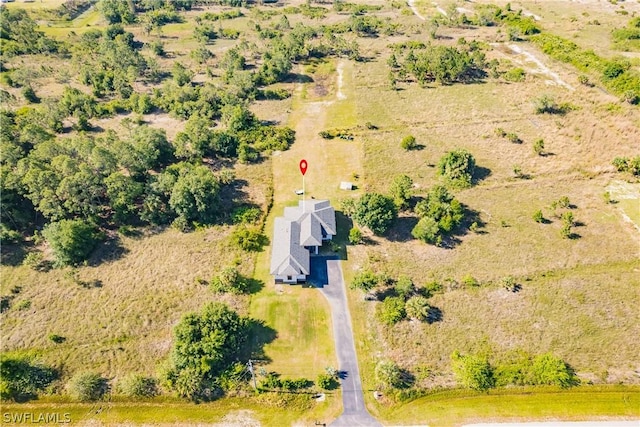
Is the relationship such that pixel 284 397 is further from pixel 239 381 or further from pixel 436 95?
pixel 436 95

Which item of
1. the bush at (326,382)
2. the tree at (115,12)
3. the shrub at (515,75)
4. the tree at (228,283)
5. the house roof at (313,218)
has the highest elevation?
the tree at (115,12)

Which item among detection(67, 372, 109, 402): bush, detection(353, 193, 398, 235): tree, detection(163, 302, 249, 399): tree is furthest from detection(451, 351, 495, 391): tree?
detection(67, 372, 109, 402): bush

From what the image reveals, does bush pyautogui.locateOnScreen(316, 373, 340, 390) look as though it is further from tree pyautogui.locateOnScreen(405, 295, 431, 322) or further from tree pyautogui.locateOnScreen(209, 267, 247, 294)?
tree pyautogui.locateOnScreen(209, 267, 247, 294)

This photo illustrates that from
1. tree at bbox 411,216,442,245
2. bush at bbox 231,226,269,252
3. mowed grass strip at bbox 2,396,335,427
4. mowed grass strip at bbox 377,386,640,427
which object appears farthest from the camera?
bush at bbox 231,226,269,252

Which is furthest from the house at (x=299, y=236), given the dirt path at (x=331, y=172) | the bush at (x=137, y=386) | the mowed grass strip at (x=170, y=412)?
the bush at (x=137, y=386)

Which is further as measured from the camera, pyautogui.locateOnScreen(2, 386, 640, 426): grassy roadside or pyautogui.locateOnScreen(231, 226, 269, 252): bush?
pyautogui.locateOnScreen(231, 226, 269, 252): bush

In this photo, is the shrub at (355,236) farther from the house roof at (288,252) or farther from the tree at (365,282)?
the house roof at (288,252)
